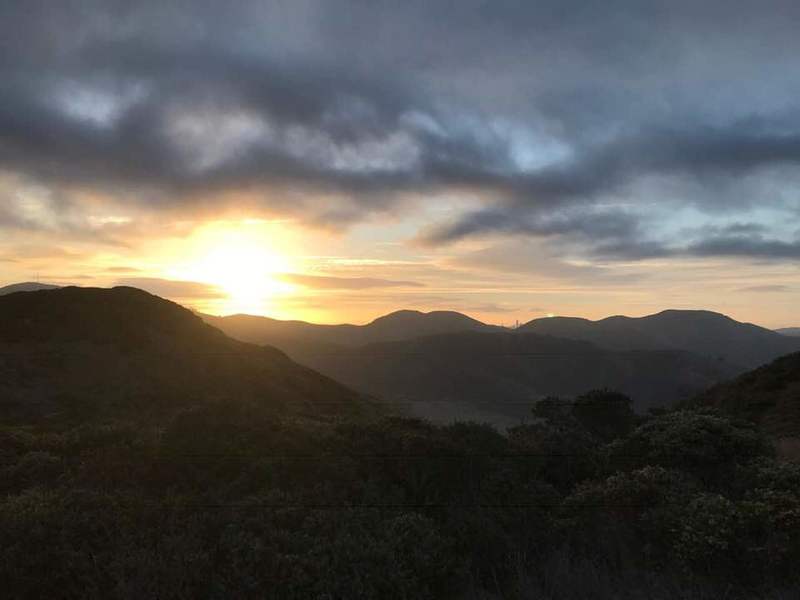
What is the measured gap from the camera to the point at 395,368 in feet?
333

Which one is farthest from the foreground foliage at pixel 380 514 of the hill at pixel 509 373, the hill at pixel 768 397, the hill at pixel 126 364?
the hill at pixel 509 373

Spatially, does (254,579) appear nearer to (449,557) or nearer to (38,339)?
(449,557)

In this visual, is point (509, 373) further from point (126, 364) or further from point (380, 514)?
point (380, 514)

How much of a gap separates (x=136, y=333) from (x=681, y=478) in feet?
125

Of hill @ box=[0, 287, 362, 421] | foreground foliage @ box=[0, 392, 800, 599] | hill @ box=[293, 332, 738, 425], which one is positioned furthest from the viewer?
hill @ box=[293, 332, 738, 425]

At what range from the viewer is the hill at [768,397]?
77.8ft

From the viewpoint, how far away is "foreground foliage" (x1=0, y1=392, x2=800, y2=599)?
20.6 ft

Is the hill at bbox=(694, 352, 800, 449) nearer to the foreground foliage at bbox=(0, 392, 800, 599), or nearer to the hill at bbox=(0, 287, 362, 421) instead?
the foreground foliage at bbox=(0, 392, 800, 599)

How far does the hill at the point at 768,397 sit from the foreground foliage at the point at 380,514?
14.6 m

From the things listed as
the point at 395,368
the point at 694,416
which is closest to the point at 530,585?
the point at 694,416

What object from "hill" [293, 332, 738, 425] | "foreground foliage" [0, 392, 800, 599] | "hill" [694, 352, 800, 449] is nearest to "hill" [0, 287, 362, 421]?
"foreground foliage" [0, 392, 800, 599]

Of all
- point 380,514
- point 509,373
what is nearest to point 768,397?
point 380,514

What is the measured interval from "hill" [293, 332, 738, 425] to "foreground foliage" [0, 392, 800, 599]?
→ 67.7 metres

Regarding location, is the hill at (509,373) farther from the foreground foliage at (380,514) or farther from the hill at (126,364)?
the foreground foliage at (380,514)
